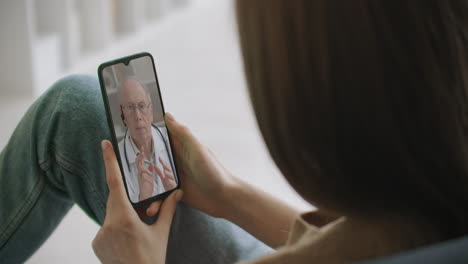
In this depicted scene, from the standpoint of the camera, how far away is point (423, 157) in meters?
0.48

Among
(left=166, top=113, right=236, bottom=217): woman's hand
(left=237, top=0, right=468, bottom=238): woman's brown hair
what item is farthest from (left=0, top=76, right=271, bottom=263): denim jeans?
(left=237, top=0, right=468, bottom=238): woman's brown hair

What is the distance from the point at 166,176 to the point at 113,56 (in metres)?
1.72

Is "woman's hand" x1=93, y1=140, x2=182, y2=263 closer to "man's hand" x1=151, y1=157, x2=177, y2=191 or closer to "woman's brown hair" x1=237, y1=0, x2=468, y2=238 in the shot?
"man's hand" x1=151, y1=157, x2=177, y2=191

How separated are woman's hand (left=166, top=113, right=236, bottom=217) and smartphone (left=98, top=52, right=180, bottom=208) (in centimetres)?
2

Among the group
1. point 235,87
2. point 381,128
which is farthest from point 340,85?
point 235,87

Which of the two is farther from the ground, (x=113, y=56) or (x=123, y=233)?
(x=113, y=56)

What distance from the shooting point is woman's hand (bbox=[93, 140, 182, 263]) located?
767mm

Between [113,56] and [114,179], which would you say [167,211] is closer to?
[114,179]

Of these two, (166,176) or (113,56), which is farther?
(113,56)

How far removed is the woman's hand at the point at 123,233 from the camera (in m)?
0.77

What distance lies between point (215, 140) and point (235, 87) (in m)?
0.55

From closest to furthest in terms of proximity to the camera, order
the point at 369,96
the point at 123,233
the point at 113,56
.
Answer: the point at 369,96, the point at 123,233, the point at 113,56

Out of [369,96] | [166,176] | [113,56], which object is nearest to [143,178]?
[166,176]

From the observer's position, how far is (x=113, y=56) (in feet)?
8.25
